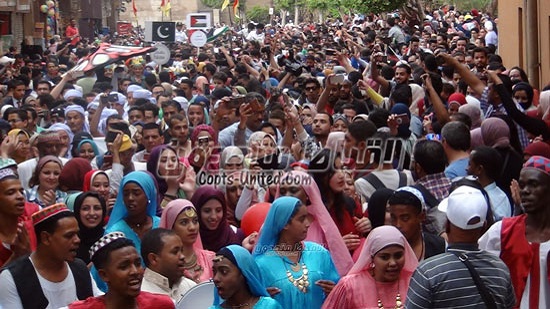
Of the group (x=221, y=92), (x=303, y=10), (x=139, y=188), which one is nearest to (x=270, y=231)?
(x=139, y=188)

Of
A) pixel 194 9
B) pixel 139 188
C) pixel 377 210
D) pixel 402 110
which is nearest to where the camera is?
pixel 377 210

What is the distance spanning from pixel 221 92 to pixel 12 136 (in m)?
4.86

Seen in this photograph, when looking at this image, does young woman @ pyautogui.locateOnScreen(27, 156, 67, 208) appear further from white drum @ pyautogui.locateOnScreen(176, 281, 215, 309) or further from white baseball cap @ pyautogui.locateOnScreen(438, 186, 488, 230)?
white baseball cap @ pyautogui.locateOnScreen(438, 186, 488, 230)

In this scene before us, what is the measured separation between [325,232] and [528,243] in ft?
4.85

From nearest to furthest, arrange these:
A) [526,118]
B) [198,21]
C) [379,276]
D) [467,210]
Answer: [467,210]
[379,276]
[526,118]
[198,21]

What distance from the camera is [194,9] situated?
305 feet

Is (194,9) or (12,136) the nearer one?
(12,136)

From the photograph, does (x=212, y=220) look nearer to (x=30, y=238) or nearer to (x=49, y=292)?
(x=30, y=238)

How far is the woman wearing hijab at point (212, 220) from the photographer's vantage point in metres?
7.72

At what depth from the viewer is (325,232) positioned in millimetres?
7168

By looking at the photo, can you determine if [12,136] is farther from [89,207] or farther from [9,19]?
[9,19]

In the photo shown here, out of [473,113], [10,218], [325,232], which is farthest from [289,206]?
[473,113]

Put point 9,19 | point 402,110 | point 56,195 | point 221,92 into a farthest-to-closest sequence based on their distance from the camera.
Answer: point 9,19 < point 221,92 < point 402,110 < point 56,195

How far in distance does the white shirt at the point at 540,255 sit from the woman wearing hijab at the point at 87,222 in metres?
2.76
